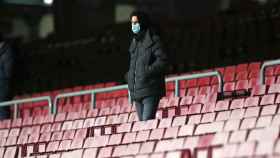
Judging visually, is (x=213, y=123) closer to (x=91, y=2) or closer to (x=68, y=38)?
(x=68, y=38)

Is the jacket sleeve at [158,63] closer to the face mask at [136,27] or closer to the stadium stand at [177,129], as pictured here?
the face mask at [136,27]

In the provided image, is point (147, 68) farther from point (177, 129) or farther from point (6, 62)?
point (6, 62)

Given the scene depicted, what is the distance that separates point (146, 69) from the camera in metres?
6.73

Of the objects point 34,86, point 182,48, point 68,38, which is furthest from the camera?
point 68,38

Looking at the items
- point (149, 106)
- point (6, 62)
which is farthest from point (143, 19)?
point (6, 62)

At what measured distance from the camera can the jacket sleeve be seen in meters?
6.66

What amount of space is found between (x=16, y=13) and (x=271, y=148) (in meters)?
15.3

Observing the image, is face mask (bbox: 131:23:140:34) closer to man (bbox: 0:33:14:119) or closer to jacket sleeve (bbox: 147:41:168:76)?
jacket sleeve (bbox: 147:41:168:76)

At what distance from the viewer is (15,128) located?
867cm

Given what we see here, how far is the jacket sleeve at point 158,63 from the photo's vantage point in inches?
262

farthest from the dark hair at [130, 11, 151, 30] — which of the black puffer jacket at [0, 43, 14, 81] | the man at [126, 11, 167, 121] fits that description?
the black puffer jacket at [0, 43, 14, 81]

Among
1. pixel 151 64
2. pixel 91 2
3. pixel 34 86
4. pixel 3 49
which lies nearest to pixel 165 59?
pixel 151 64

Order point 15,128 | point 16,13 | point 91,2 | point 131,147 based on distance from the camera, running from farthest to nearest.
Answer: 1. point 16,13
2. point 91,2
3. point 15,128
4. point 131,147

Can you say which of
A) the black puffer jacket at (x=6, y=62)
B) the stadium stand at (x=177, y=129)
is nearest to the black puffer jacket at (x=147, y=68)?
the stadium stand at (x=177, y=129)
